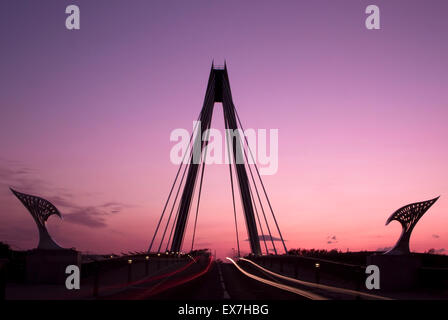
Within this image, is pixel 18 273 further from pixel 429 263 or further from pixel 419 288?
pixel 429 263

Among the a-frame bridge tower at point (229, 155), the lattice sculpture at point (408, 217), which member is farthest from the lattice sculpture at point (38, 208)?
the a-frame bridge tower at point (229, 155)

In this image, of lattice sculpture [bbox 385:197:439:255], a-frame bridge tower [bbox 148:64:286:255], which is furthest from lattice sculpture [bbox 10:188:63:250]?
a-frame bridge tower [bbox 148:64:286:255]

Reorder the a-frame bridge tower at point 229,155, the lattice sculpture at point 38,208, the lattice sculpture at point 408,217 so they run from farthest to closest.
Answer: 1. the a-frame bridge tower at point 229,155
2. the lattice sculpture at point 38,208
3. the lattice sculpture at point 408,217

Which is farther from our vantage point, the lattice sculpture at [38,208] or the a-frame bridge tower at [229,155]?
the a-frame bridge tower at [229,155]

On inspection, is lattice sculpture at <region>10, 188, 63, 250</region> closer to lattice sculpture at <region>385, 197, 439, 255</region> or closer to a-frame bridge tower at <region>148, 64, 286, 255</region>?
lattice sculpture at <region>385, 197, 439, 255</region>

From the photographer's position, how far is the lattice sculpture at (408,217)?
742 inches

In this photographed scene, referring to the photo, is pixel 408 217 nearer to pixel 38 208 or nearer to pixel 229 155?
pixel 38 208

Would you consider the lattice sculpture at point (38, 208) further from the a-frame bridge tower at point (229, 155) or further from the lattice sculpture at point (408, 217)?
the a-frame bridge tower at point (229, 155)

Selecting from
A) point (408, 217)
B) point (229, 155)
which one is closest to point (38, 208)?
point (408, 217)
